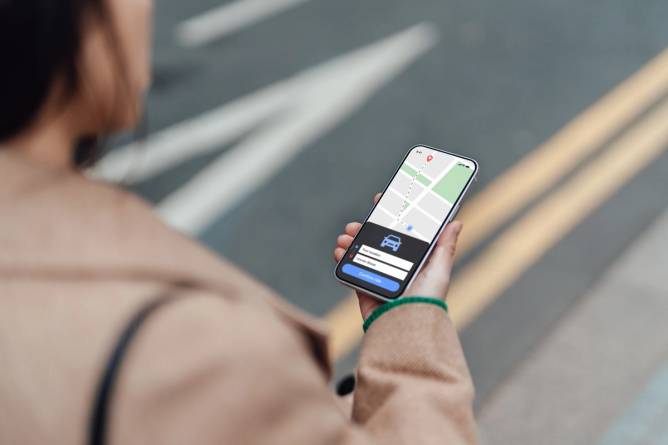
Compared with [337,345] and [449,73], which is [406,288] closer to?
[337,345]

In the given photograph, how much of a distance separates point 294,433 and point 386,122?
372 centimetres

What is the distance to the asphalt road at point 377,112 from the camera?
3.61m

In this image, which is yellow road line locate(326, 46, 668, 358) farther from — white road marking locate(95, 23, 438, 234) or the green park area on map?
the green park area on map

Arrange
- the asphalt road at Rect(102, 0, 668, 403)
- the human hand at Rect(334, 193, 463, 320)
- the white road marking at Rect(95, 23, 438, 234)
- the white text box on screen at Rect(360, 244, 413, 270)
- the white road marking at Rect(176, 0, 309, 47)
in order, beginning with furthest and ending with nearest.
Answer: the white road marking at Rect(176, 0, 309, 47) < the white road marking at Rect(95, 23, 438, 234) < the asphalt road at Rect(102, 0, 668, 403) < the white text box on screen at Rect(360, 244, 413, 270) < the human hand at Rect(334, 193, 463, 320)

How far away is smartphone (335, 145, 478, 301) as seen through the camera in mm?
1664

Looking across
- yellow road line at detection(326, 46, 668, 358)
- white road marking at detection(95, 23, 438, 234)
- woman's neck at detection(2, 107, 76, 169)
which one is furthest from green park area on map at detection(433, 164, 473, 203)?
white road marking at detection(95, 23, 438, 234)

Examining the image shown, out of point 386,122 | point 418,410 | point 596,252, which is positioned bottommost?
point 386,122

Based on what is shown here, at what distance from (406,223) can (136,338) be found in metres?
1.04

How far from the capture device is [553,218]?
388 cm

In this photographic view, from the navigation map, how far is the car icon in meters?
0.02

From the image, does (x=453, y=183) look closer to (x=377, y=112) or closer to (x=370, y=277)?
(x=370, y=277)

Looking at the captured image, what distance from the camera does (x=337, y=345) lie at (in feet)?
10.8

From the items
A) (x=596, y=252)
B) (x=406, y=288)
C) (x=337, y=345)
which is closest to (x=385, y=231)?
(x=406, y=288)

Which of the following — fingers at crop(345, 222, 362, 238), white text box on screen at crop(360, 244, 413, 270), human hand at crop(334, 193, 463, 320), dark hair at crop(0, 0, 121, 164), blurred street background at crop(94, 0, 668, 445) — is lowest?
blurred street background at crop(94, 0, 668, 445)
